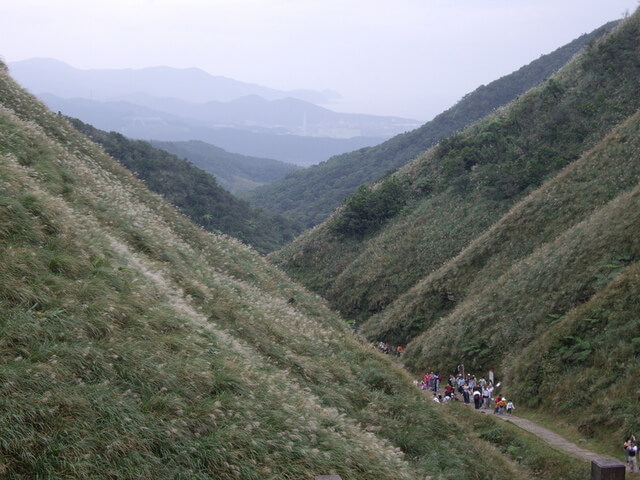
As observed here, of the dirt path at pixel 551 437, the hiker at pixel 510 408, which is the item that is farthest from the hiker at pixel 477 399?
the dirt path at pixel 551 437

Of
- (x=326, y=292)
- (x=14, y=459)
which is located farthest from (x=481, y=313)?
(x=14, y=459)

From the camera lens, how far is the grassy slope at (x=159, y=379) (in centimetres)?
586

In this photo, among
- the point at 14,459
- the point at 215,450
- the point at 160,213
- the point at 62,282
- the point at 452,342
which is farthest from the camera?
the point at 452,342

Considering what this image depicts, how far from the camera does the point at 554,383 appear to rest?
16188mm

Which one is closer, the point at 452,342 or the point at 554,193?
the point at 452,342

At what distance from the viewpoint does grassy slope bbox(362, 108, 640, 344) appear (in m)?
26.1

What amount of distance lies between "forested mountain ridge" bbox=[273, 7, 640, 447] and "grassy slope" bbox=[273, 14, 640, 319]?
0.37 feet

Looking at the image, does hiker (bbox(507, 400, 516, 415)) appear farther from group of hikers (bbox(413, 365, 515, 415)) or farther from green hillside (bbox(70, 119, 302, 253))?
green hillside (bbox(70, 119, 302, 253))

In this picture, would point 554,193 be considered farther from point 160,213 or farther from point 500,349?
point 160,213

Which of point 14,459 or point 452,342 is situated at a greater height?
point 14,459

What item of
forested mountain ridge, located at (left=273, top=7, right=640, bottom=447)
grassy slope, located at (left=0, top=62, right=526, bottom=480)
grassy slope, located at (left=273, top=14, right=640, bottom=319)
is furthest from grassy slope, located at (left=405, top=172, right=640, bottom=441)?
grassy slope, located at (left=273, top=14, right=640, bottom=319)

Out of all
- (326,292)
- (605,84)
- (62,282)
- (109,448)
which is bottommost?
(326,292)

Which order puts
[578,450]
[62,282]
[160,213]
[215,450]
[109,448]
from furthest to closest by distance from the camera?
[160,213] < [578,450] < [62,282] < [215,450] < [109,448]

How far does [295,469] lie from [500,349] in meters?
15.5
